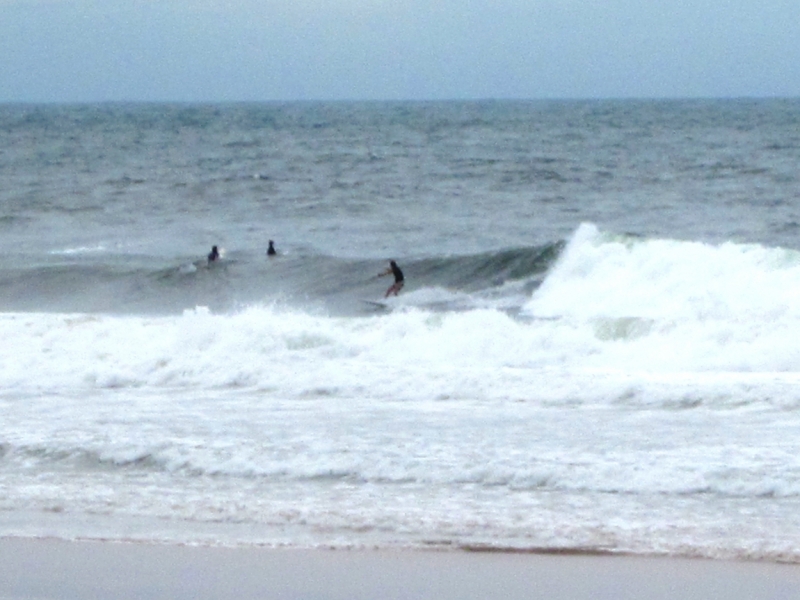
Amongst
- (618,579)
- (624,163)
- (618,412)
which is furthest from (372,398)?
(624,163)

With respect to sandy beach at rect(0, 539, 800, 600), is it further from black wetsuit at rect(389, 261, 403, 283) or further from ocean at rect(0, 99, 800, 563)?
black wetsuit at rect(389, 261, 403, 283)

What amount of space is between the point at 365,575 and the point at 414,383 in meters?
5.39

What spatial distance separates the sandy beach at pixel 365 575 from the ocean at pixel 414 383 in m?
0.22

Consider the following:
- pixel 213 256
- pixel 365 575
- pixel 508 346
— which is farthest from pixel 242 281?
pixel 365 575

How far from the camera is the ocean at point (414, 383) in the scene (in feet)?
27.3

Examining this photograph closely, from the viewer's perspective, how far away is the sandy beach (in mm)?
6914

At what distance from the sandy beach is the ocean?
0.73 feet

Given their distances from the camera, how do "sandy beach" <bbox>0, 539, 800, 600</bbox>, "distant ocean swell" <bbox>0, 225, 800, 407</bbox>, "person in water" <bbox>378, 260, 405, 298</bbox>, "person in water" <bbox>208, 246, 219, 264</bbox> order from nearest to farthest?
"sandy beach" <bbox>0, 539, 800, 600</bbox> < "distant ocean swell" <bbox>0, 225, 800, 407</bbox> < "person in water" <bbox>378, 260, 405, 298</bbox> < "person in water" <bbox>208, 246, 219, 264</bbox>

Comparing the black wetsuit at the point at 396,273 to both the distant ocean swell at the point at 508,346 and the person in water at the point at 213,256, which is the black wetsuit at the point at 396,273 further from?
the person in water at the point at 213,256

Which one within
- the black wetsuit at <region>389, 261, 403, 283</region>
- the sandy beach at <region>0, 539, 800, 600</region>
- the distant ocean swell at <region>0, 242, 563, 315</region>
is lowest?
the distant ocean swell at <region>0, 242, 563, 315</region>

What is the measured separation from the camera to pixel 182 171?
47.1 meters

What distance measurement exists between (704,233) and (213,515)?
20.4m

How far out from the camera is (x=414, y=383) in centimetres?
1252

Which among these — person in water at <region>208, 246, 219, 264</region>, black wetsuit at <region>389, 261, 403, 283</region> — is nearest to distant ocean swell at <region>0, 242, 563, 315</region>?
person in water at <region>208, 246, 219, 264</region>
